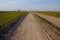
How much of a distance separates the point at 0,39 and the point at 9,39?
73 cm

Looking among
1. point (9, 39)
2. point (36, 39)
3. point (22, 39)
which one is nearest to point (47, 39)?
point (36, 39)

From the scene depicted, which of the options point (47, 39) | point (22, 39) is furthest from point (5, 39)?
point (47, 39)

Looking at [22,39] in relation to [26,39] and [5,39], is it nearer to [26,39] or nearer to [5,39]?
[26,39]

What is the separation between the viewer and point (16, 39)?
14.0 meters

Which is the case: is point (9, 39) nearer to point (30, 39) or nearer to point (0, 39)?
point (0, 39)

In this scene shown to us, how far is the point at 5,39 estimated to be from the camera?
14.0m

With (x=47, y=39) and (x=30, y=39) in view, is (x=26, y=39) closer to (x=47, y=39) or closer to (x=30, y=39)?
(x=30, y=39)

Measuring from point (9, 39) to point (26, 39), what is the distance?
4.56 ft

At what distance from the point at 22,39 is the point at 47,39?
7.00 ft

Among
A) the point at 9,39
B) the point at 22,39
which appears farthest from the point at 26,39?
the point at 9,39

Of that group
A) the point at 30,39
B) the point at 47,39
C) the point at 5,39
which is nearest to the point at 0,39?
the point at 5,39

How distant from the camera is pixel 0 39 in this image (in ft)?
45.5

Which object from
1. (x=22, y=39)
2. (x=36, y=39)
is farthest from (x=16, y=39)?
(x=36, y=39)

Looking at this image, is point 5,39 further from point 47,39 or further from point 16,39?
point 47,39
